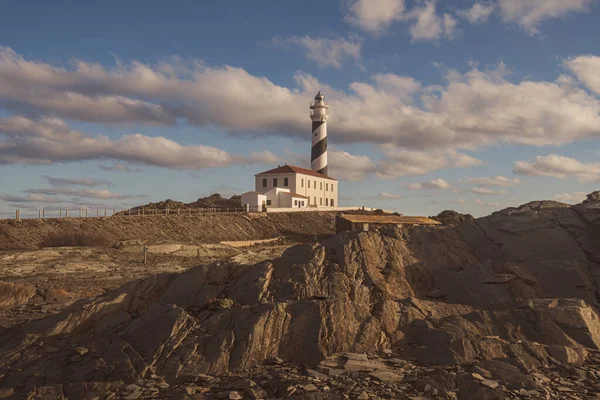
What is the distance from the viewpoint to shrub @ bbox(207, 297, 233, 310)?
15.1m

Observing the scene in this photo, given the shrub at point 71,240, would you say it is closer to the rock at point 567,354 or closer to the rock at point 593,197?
the rock at point 593,197

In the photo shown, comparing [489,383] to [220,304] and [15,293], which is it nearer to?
[220,304]

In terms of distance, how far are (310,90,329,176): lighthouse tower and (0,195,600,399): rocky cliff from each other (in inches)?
2877

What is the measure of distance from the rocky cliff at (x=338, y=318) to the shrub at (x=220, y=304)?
0.13 feet

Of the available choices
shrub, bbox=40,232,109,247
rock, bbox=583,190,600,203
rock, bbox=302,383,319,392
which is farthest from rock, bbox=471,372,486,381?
shrub, bbox=40,232,109,247

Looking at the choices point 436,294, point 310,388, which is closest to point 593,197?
point 436,294

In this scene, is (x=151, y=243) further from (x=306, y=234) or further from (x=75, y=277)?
(x=306, y=234)

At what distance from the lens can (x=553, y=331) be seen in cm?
1487

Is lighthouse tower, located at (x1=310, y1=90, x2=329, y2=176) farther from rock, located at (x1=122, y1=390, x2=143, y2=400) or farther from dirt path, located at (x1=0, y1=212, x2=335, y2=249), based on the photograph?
rock, located at (x1=122, y1=390, x2=143, y2=400)

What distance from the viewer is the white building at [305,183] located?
83312 millimetres

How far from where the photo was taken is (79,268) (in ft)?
111

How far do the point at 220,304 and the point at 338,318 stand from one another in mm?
3859

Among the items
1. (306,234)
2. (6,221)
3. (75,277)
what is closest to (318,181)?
(306,234)

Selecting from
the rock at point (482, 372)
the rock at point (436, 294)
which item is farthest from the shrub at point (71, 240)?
the rock at point (482, 372)
